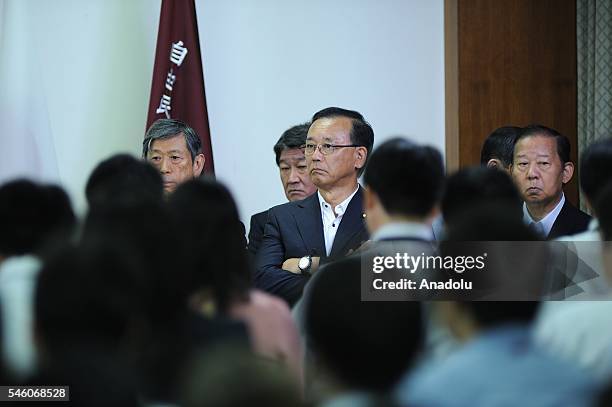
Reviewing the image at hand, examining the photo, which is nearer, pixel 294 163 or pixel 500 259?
pixel 500 259

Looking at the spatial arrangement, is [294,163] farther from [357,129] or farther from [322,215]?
[322,215]

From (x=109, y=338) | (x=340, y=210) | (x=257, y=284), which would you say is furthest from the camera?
(x=340, y=210)

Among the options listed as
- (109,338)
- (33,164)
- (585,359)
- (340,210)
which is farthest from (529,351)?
(33,164)

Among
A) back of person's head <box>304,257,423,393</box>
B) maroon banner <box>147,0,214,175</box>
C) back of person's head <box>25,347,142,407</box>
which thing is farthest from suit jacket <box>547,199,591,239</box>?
back of person's head <box>25,347,142,407</box>

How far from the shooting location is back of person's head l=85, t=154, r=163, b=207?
3.09 metres

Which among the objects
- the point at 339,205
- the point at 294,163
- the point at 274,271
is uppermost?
the point at 294,163

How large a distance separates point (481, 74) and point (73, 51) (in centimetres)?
245

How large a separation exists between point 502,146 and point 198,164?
1591mm

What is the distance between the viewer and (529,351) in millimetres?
2041

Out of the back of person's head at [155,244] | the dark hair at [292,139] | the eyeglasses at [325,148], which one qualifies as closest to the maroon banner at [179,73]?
the dark hair at [292,139]

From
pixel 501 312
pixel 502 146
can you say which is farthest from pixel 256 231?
pixel 501 312

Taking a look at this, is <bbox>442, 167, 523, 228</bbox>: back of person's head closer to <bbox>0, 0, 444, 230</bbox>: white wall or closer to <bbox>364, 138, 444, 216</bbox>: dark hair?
<bbox>364, 138, 444, 216</bbox>: dark hair

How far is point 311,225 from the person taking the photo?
488 cm

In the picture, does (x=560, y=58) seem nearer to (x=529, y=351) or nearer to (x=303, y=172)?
(x=303, y=172)
